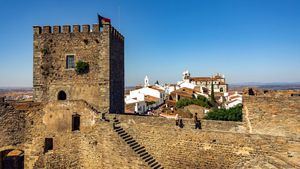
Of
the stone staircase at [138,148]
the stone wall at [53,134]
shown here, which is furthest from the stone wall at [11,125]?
the stone staircase at [138,148]

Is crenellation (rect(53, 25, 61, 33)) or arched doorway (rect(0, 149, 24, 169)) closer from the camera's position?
arched doorway (rect(0, 149, 24, 169))

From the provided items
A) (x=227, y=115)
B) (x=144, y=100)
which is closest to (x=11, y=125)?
(x=227, y=115)

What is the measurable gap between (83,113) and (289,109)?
10.5 metres

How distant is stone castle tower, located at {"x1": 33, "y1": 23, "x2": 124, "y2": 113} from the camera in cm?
1602

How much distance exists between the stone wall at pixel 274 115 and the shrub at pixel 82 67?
970 centimetres

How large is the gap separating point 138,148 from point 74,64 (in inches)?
283

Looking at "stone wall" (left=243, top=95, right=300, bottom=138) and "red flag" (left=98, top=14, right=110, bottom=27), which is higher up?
"red flag" (left=98, top=14, right=110, bottom=27)

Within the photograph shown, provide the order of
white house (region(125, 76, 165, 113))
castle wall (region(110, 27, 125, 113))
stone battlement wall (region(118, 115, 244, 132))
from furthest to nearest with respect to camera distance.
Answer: white house (region(125, 76, 165, 113)), castle wall (region(110, 27, 125, 113)), stone battlement wall (region(118, 115, 244, 132))

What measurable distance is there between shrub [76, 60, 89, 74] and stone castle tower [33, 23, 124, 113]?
0.15 meters

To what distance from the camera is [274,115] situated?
39.2 feet

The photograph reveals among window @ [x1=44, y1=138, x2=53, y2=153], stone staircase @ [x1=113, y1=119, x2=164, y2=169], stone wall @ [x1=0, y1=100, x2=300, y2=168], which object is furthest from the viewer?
window @ [x1=44, y1=138, x2=53, y2=153]

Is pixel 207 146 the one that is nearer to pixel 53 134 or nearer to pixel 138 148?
pixel 138 148

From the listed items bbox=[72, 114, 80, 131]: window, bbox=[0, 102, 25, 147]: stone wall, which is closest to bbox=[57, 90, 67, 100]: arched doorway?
bbox=[0, 102, 25, 147]: stone wall

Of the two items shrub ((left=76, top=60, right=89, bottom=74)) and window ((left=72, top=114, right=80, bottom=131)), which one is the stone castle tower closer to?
shrub ((left=76, top=60, right=89, bottom=74))
